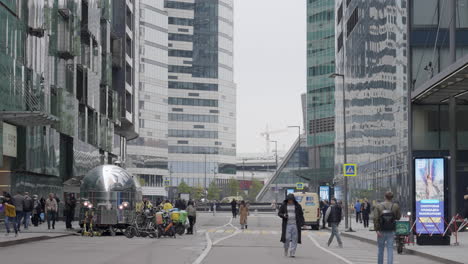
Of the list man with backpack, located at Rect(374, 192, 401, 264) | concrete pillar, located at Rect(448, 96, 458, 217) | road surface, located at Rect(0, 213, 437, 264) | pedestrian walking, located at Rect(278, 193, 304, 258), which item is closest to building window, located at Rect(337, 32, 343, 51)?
concrete pillar, located at Rect(448, 96, 458, 217)

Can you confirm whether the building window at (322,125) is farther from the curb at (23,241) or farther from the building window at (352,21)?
the curb at (23,241)

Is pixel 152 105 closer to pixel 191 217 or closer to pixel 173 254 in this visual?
pixel 191 217

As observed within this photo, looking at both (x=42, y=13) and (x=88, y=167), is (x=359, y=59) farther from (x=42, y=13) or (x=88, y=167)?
(x=42, y=13)

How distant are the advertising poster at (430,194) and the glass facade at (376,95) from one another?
70.1 feet

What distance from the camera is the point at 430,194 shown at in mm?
30500

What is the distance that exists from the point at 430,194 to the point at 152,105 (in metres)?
148

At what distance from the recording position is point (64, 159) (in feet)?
198

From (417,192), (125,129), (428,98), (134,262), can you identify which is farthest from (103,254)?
(125,129)

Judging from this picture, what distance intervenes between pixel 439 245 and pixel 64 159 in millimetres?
34376

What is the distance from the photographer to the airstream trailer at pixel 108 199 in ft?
131

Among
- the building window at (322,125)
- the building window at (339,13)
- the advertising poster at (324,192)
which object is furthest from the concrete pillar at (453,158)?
the building window at (322,125)

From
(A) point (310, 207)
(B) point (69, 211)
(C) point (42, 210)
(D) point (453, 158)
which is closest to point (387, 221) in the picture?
(D) point (453, 158)

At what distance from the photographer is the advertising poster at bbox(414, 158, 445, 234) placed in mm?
30344

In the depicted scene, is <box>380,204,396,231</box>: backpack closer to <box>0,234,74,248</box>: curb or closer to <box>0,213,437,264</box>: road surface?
<box>0,213,437,264</box>: road surface
